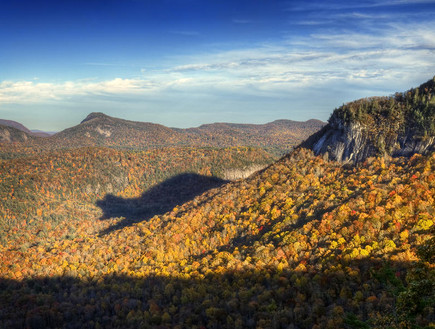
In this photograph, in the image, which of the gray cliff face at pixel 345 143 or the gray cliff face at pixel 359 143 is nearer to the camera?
the gray cliff face at pixel 359 143

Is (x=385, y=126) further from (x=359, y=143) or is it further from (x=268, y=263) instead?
(x=268, y=263)

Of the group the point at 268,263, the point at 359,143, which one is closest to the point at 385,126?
the point at 359,143

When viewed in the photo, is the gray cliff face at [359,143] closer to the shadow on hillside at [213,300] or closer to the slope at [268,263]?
the slope at [268,263]

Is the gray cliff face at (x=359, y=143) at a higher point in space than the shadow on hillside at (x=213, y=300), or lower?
higher

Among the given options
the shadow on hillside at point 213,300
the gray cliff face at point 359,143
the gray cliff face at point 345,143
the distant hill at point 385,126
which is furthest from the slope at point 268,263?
the distant hill at point 385,126

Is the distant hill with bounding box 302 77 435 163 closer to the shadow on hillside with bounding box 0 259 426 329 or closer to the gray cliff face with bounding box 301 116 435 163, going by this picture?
the gray cliff face with bounding box 301 116 435 163

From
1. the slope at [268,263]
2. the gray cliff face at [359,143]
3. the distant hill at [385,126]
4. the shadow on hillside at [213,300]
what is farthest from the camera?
the gray cliff face at [359,143]
